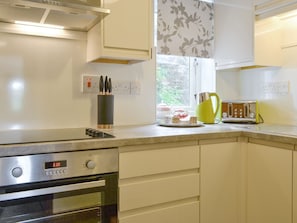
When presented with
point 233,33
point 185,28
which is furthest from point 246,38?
point 185,28

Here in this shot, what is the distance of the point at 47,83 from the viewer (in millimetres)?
1763

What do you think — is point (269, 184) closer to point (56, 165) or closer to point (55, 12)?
point (56, 165)

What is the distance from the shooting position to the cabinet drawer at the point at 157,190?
137 centimetres

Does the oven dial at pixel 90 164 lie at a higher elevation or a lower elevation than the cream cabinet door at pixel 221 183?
higher

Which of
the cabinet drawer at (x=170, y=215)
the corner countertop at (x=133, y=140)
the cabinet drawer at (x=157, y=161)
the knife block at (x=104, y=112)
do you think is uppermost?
the knife block at (x=104, y=112)

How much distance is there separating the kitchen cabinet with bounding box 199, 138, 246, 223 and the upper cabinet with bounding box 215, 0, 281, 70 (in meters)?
0.68

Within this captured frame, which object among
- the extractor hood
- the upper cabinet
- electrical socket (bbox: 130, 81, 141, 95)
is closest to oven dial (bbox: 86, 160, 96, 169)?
the extractor hood

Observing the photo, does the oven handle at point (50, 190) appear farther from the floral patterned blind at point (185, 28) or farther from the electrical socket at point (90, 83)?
the floral patterned blind at point (185, 28)

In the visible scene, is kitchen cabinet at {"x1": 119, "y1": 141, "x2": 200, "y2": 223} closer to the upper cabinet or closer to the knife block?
the knife block

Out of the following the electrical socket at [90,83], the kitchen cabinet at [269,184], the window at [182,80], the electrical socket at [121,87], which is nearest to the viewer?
the kitchen cabinet at [269,184]

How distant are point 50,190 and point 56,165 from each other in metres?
0.10

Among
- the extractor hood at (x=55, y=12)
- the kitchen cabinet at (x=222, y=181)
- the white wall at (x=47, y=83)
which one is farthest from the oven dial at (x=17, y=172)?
the kitchen cabinet at (x=222, y=181)

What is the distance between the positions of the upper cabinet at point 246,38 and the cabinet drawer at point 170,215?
1.07 metres

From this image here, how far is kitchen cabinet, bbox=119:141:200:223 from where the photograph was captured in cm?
138
